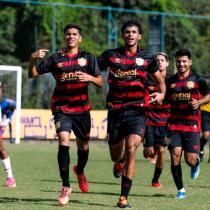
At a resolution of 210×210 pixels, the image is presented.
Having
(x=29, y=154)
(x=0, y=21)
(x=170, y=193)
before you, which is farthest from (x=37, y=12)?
(x=170, y=193)

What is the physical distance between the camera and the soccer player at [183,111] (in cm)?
1242

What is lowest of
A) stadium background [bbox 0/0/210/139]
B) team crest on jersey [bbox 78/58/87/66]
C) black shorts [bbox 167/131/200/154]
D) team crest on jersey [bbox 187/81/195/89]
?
black shorts [bbox 167/131/200/154]

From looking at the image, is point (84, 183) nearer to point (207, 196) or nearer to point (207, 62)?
point (207, 196)

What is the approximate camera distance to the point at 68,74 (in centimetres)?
1131

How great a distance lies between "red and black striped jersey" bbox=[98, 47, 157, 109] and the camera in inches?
439

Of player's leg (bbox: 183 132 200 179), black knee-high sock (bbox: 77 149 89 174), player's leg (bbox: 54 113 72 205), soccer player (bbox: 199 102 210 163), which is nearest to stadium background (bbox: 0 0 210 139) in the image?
soccer player (bbox: 199 102 210 163)

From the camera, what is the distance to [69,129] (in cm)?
1136

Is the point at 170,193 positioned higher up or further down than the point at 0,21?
further down

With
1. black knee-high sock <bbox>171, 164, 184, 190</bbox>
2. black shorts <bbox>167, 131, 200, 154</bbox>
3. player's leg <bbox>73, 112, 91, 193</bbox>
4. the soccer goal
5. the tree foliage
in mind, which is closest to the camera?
player's leg <bbox>73, 112, 91, 193</bbox>

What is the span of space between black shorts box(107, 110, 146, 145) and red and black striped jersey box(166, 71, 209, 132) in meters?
1.37

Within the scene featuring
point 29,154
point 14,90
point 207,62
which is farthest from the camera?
point 207,62

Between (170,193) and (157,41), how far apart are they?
22.9 meters

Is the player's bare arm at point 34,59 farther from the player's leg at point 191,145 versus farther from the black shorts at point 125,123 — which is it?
the player's leg at point 191,145

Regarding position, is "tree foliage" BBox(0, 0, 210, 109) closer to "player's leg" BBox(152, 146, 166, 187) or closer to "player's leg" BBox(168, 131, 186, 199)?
"player's leg" BBox(152, 146, 166, 187)
